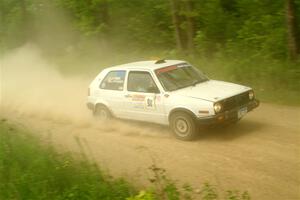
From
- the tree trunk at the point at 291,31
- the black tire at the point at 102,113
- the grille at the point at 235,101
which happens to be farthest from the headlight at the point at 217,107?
the tree trunk at the point at 291,31

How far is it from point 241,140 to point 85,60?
15811 mm

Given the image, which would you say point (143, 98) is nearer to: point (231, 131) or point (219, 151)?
point (231, 131)

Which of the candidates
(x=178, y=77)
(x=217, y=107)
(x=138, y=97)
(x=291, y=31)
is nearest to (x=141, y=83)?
(x=138, y=97)

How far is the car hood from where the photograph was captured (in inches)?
386

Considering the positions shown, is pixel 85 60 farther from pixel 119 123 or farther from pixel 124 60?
pixel 119 123

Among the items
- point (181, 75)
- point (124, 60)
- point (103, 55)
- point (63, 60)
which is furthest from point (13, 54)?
point (181, 75)

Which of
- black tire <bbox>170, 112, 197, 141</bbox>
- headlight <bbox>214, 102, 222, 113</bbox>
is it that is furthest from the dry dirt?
headlight <bbox>214, 102, 222, 113</bbox>

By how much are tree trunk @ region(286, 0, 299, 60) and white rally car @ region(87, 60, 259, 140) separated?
4.92 m

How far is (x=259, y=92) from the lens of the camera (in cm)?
1383

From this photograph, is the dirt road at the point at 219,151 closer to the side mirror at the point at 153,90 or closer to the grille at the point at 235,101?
the grille at the point at 235,101

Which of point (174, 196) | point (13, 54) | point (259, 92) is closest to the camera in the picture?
point (174, 196)

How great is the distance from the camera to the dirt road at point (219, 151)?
7637mm

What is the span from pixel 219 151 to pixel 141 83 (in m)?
2.69

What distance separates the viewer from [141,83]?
11.0m
